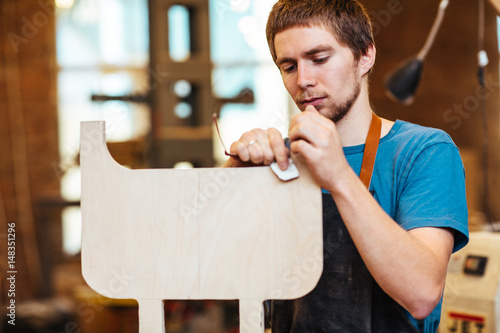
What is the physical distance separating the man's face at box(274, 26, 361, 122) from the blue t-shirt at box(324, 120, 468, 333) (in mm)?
129

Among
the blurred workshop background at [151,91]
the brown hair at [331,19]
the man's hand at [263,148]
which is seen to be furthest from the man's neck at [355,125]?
the blurred workshop background at [151,91]

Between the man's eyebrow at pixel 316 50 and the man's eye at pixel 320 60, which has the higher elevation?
the man's eyebrow at pixel 316 50

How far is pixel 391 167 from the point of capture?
1.04 meters

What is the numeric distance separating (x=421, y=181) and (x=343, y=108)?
8.8 inches

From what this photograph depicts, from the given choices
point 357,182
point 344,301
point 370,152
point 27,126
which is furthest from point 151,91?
point 357,182

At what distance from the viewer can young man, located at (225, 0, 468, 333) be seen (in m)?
0.83

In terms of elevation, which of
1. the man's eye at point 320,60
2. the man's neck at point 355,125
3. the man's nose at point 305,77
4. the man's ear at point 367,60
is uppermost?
the man's ear at point 367,60

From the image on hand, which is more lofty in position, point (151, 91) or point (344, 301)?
point (151, 91)

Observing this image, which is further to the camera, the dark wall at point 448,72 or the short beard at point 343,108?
the dark wall at point 448,72

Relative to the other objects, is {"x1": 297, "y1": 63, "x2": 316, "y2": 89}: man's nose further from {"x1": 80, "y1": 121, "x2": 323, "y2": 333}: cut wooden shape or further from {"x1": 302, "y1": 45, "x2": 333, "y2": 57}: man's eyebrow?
{"x1": 80, "y1": 121, "x2": 323, "y2": 333}: cut wooden shape

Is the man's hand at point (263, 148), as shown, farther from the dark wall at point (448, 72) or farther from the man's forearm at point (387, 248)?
the dark wall at point (448, 72)

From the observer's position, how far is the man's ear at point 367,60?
3.76 feet

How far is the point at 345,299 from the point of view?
101 cm

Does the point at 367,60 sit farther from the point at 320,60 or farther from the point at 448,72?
the point at 448,72
